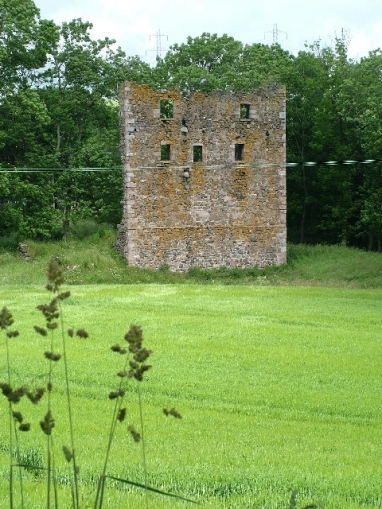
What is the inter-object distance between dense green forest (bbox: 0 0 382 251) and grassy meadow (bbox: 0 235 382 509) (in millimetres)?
13393

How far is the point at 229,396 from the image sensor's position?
1177 centimetres

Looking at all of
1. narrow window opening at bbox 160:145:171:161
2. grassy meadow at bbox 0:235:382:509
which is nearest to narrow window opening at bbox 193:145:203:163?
narrow window opening at bbox 160:145:171:161

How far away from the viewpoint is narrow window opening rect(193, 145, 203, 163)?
33938 millimetres

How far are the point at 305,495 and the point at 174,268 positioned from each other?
2650cm

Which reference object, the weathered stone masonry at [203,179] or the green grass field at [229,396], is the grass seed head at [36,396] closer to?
the green grass field at [229,396]

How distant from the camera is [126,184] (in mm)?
32969

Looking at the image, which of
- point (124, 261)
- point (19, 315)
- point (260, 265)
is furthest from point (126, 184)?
point (19, 315)

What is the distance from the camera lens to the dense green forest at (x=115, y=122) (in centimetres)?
3672

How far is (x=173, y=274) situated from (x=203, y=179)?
12.7 ft

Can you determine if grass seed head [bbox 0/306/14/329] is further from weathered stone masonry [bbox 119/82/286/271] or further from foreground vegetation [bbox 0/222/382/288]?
weathered stone masonry [bbox 119/82/286/271]

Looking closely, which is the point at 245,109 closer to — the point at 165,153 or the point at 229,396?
the point at 165,153

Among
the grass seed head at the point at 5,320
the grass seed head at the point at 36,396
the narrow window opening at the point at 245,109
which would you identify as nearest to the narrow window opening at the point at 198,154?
Answer: the narrow window opening at the point at 245,109

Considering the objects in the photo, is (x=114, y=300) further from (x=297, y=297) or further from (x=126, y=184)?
(x=126, y=184)

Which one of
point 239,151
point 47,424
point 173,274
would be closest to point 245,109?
point 239,151
